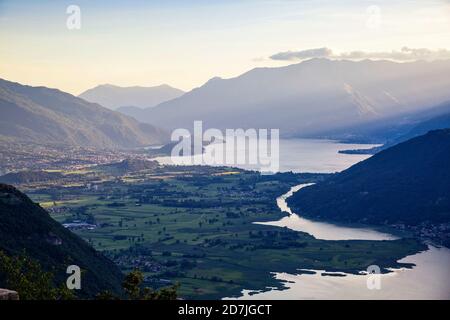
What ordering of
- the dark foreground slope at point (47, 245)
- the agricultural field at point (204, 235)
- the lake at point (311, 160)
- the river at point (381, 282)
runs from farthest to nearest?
the lake at point (311, 160), the agricultural field at point (204, 235), the river at point (381, 282), the dark foreground slope at point (47, 245)

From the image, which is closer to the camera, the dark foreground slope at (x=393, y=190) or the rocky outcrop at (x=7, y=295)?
the rocky outcrop at (x=7, y=295)

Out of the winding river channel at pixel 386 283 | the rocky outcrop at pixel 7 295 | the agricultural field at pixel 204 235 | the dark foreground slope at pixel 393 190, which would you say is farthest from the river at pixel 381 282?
the rocky outcrop at pixel 7 295

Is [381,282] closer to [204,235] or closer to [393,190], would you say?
[204,235]

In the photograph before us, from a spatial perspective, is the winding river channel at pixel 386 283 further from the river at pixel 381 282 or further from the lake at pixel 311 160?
the lake at pixel 311 160

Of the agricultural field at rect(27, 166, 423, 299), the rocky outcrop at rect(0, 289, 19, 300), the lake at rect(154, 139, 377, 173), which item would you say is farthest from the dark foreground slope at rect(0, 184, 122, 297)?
the lake at rect(154, 139, 377, 173)

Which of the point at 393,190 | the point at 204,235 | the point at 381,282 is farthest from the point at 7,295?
the point at 393,190

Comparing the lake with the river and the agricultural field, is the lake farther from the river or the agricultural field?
the river
